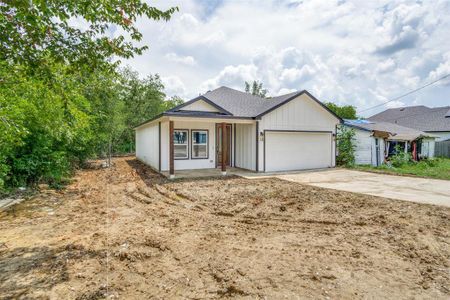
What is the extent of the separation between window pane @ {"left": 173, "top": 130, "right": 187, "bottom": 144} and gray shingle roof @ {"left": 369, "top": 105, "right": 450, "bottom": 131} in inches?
1081

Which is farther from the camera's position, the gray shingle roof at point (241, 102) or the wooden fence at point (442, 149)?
the wooden fence at point (442, 149)

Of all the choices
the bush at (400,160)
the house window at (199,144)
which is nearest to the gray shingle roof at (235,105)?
the house window at (199,144)

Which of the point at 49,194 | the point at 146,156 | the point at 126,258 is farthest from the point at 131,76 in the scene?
the point at 126,258

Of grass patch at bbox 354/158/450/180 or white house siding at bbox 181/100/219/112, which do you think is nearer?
grass patch at bbox 354/158/450/180

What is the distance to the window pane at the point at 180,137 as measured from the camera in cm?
1266

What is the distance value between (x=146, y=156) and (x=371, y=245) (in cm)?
1418

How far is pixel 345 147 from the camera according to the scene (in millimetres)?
15625

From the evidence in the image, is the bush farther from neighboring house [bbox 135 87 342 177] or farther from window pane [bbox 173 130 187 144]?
window pane [bbox 173 130 187 144]

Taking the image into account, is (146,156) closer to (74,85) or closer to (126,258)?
(74,85)

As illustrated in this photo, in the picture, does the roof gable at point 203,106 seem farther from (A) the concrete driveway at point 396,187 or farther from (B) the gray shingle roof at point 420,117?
(B) the gray shingle roof at point 420,117

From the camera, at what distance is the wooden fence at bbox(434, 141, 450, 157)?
2350 cm

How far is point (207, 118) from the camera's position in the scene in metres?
11.0

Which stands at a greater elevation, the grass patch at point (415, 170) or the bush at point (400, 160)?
the bush at point (400, 160)

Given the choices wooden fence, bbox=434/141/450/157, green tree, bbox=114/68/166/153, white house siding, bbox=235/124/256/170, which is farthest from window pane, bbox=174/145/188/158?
wooden fence, bbox=434/141/450/157
